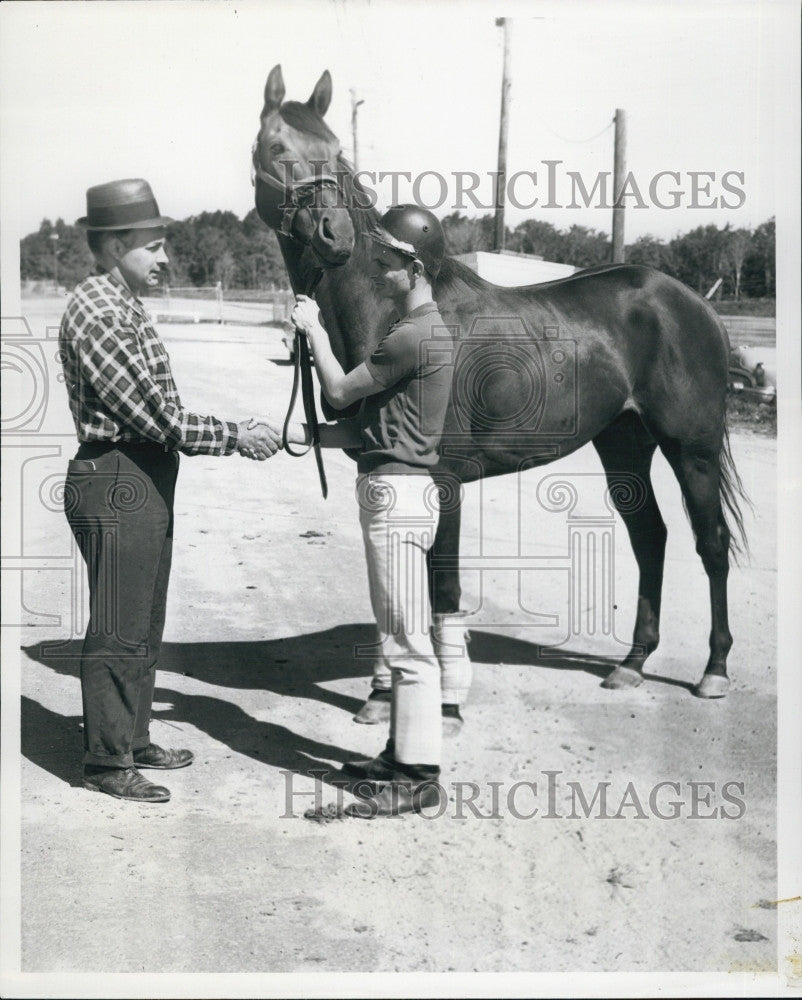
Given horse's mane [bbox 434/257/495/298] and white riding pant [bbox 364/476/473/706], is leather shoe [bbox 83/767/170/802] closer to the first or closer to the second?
white riding pant [bbox 364/476/473/706]

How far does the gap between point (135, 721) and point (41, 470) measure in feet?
3.42

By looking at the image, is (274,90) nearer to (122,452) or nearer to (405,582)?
(122,452)

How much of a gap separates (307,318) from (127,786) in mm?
1858

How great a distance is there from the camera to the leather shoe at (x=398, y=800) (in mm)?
4418

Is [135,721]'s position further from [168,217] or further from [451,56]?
[451,56]

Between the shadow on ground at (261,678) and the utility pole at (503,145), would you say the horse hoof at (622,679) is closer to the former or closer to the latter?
the shadow on ground at (261,678)

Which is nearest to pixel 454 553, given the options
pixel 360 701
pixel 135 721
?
pixel 360 701

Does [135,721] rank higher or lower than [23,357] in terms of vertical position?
lower

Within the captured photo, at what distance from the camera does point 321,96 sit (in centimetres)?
445

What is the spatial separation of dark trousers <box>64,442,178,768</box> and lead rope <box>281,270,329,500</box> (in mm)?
447

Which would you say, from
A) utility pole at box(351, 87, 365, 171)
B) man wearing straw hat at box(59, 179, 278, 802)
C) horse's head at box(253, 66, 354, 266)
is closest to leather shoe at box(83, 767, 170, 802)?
man wearing straw hat at box(59, 179, 278, 802)

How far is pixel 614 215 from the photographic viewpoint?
4848 millimetres

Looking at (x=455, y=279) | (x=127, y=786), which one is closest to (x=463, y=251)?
(x=455, y=279)

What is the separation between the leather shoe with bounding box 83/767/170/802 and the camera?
A: 445 centimetres
